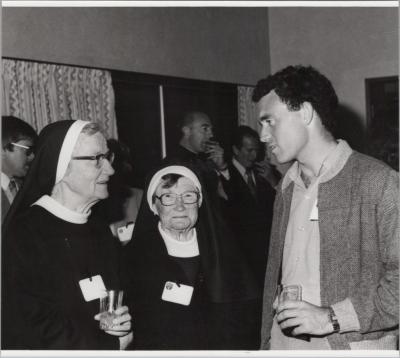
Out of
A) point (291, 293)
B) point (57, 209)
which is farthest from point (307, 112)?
point (57, 209)

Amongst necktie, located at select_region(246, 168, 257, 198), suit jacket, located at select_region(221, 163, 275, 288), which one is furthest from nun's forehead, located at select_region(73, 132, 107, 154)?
necktie, located at select_region(246, 168, 257, 198)

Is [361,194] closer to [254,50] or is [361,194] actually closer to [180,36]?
[180,36]

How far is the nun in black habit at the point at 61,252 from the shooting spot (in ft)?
7.13

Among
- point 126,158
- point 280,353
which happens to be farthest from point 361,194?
point 126,158

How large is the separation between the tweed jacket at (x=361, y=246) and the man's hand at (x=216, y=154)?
11.4ft

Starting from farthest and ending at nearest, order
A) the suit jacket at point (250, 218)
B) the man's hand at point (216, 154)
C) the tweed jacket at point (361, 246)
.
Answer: the man's hand at point (216, 154) < the suit jacket at point (250, 218) < the tweed jacket at point (361, 246)

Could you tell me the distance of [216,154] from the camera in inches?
218

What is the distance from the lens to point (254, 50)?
7.98 metres

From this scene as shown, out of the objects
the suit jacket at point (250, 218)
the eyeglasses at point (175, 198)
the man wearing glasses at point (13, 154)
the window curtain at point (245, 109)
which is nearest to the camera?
the eyeglasses at point (175, 198)

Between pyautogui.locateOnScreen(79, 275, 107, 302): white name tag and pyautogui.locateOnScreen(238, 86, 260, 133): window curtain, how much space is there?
5.42m

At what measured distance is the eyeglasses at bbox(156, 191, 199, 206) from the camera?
2.90 m

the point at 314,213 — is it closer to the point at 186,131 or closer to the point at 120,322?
the point at 120,322

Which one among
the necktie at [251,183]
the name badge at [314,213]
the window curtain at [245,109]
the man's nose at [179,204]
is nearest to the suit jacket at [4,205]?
the man's nose at [179,204]

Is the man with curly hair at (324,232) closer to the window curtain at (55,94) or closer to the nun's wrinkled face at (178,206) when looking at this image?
the nun's wrinkled face at (178,206)
